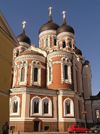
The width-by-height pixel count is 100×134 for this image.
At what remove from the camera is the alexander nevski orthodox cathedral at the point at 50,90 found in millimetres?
20734

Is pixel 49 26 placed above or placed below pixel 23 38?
above

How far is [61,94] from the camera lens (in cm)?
2269

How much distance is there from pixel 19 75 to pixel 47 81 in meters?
4.39

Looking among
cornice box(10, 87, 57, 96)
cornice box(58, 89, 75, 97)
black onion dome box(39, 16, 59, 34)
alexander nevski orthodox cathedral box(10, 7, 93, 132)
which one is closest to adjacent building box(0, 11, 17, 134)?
cornice box(10, 87, 57, 96)

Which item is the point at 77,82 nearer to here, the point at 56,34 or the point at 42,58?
the point at 42,58

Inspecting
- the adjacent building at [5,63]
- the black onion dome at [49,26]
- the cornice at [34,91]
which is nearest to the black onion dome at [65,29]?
the black onion dome at [49,26]

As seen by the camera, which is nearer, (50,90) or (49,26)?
(50,90)

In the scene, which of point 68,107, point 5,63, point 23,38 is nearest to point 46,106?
point 68,107

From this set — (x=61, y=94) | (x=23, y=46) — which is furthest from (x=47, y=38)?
(x=61, y=94)

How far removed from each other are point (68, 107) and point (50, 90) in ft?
11.0

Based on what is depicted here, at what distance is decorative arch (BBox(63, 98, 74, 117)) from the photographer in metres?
22.1

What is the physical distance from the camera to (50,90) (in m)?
22.6

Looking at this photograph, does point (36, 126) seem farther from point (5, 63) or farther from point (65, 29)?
point (65, 29)

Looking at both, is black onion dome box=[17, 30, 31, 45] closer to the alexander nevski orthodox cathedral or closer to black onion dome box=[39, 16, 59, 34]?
black onion dome box=[39, 16, 59, 34]
